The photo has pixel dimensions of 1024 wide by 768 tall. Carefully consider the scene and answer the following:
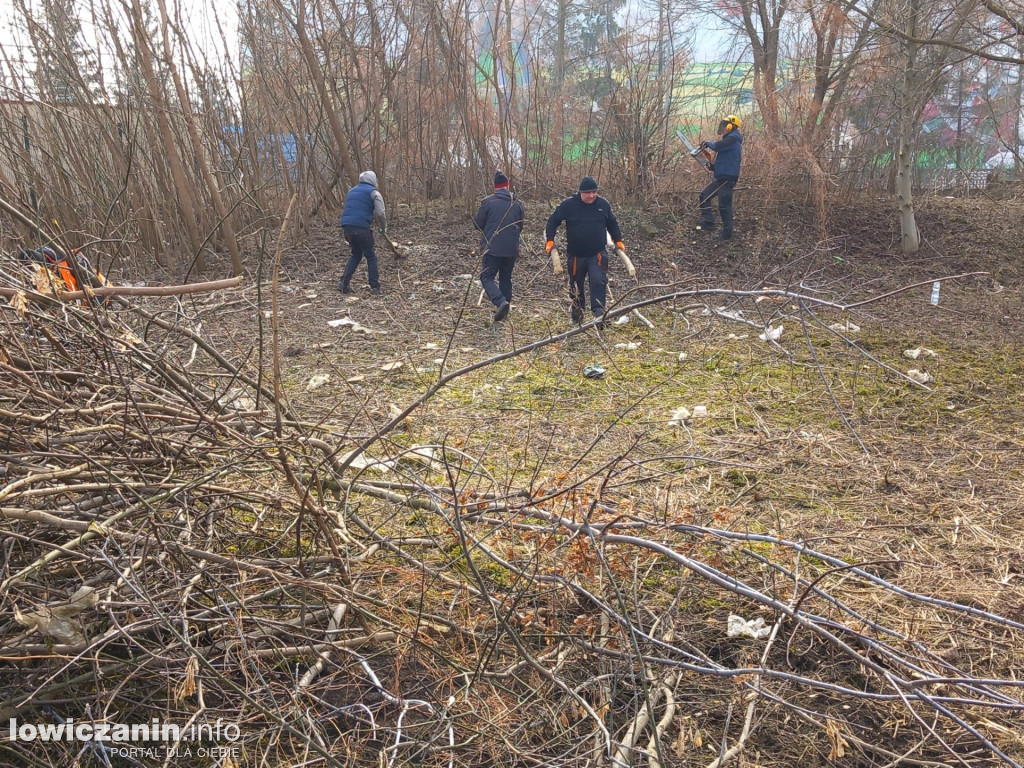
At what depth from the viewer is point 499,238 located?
23.6 ft

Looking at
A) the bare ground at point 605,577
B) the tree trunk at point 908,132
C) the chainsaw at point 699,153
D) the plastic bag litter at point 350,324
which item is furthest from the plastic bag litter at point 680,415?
the chainsaw at point 699,153

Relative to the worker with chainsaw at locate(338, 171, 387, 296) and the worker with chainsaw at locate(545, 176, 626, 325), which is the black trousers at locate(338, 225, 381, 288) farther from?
the worker with chainsaw at locate(545, 176, 626, 325)

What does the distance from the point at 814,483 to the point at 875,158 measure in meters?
8.69

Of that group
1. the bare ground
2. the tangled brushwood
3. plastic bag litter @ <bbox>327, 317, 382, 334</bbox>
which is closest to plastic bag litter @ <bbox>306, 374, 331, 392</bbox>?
the bare ground

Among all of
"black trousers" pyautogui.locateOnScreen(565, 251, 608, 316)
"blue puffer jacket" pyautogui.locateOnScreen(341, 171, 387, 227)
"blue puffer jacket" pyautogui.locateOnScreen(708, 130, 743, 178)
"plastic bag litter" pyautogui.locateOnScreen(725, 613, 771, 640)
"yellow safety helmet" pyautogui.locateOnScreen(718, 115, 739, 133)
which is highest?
"yellow safety helmet" pyautogui.locateOnScreen(718, 115, 739, 133)

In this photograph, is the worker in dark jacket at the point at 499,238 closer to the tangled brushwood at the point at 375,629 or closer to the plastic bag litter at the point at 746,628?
the tangled brushwood at the point at 375,629

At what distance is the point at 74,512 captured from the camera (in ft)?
7.54

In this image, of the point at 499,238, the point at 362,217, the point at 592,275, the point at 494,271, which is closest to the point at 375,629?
the point at 592,275

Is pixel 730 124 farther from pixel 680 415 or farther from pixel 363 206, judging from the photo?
pixel 680 415

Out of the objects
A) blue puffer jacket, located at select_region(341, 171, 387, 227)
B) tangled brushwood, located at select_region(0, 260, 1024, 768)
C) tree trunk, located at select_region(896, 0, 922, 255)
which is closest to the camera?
tangled brushwood, located at select_region(0, 260, 1024, 768)

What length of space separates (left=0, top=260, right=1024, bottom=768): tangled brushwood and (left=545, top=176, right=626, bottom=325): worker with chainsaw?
4344 millimetres

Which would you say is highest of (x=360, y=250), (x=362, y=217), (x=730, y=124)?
(x=730, y=124)

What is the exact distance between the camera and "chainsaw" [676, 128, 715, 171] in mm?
9844

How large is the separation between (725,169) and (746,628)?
8.18 metres
